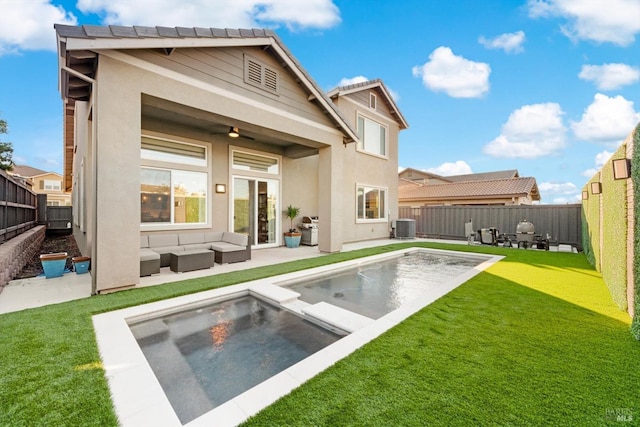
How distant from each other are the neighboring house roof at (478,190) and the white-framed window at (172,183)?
1696 cm

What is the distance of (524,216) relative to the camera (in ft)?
43.4

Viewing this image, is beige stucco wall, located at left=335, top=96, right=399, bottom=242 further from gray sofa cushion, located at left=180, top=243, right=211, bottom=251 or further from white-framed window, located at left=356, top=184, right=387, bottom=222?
gray sofa cushion, located at left=180, top=243, right=211, bottom=251

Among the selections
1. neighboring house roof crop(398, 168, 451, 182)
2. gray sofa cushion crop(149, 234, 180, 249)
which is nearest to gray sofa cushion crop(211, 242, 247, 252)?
gray sofa cushion crop(149, 234, 180, 249)

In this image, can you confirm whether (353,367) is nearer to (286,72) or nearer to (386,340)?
(386,340)

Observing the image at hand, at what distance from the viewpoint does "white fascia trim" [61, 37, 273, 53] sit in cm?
454

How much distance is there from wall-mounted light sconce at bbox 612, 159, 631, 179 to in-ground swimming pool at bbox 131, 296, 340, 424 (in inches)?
185

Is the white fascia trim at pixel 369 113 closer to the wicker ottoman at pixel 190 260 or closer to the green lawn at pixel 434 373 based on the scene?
the wicker ottoman at pixel 190 260

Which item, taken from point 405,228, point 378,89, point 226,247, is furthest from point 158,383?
point 378,89

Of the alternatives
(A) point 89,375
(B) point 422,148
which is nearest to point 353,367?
(A) point 89,375

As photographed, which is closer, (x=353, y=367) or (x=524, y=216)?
(x=353, y=367)

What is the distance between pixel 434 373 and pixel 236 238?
6836 mm

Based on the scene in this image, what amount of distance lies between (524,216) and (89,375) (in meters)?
16.1

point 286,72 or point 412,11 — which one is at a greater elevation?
point 412,11

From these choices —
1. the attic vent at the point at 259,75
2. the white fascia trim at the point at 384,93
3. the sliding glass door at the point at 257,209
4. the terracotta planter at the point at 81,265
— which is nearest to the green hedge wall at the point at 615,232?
the attic vent at the point at 259,75
